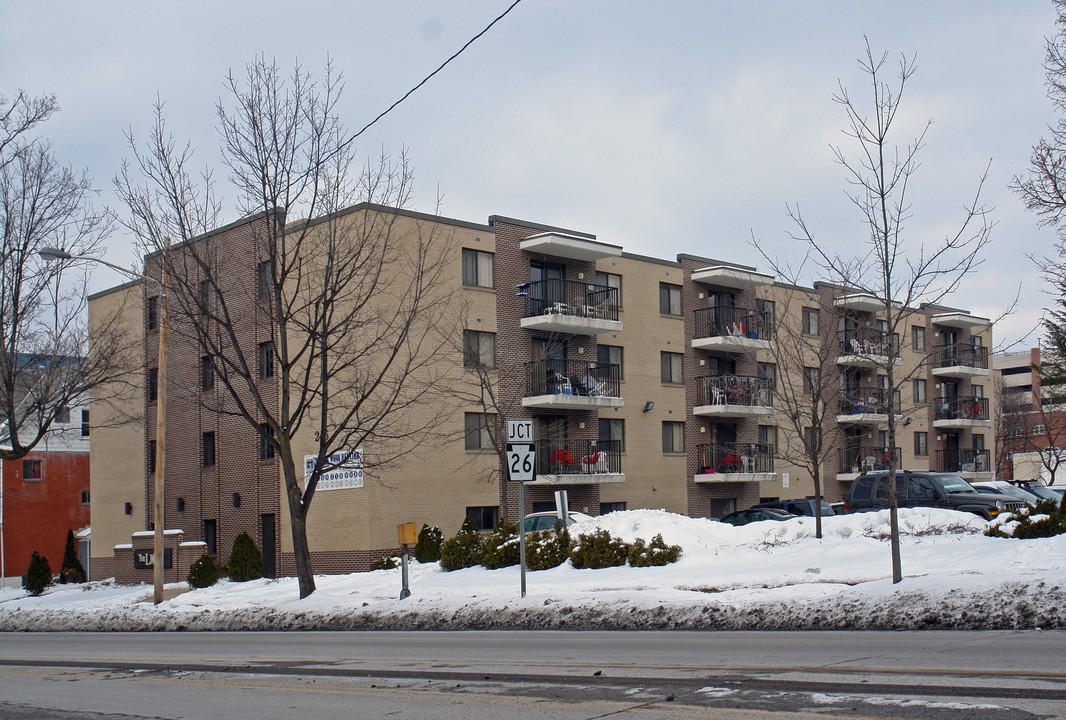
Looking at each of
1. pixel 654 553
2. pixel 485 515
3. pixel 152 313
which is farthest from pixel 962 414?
pixel 152 313

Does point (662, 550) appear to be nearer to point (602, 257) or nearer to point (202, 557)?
point (202, 557)

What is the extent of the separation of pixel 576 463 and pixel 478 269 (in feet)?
25.9

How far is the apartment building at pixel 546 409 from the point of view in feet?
110

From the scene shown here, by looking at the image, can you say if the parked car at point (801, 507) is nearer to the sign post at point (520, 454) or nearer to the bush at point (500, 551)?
the bush at point (500, 551)

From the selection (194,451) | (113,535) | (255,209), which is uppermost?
(255,209)

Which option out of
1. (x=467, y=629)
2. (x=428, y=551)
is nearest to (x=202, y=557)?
(x=428, y=551)

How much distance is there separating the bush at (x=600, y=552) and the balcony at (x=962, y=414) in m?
37.6

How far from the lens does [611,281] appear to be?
4091 centimetres

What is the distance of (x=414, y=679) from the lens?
10383 mm

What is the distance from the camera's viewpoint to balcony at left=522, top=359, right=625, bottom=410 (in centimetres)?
3684

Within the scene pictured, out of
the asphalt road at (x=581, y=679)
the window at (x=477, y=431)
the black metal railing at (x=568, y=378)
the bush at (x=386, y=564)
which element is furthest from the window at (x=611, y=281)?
the asphalt road at (x=581, y=679)

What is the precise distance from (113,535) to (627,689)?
39476 mm

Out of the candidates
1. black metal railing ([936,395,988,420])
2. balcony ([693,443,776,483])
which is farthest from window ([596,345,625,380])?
black metal railing ([936,395,988,420])

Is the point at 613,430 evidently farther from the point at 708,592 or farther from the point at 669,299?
the point at 708,592
